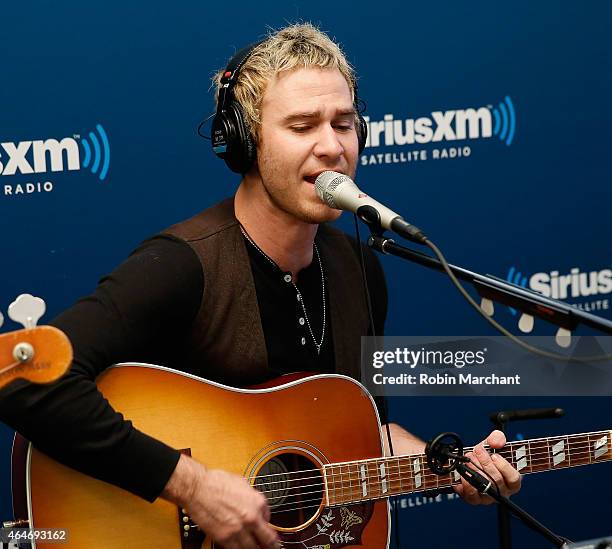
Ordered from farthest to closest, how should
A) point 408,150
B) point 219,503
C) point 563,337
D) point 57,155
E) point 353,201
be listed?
point 408,150
point 57,155
point 219,503
point 353,201
point 563,337

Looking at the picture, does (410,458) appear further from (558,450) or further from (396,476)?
(558,450)

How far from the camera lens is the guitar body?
2.12 metres

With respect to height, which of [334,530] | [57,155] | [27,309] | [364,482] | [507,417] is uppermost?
[57,155]

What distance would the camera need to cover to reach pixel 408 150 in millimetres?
3447

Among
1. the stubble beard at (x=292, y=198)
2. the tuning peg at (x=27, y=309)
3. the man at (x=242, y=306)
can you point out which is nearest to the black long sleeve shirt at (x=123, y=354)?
the man at (x=242, y=306)

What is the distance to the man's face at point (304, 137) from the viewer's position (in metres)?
2.36

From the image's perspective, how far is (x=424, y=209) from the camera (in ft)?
11.5

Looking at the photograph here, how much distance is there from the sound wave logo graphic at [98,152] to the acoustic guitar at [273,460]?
0.99m

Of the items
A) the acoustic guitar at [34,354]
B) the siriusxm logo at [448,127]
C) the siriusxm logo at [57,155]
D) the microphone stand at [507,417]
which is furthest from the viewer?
the siriusxm logo at [448,127]

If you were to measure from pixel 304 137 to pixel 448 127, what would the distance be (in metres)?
1.25

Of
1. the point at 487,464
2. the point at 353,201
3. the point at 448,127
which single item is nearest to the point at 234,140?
the point at 353,201

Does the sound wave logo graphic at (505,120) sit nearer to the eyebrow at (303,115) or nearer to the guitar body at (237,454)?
the eyebrow at (303,115)

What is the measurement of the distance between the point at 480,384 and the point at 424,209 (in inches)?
27.3

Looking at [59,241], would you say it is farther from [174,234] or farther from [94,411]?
[94,411]
